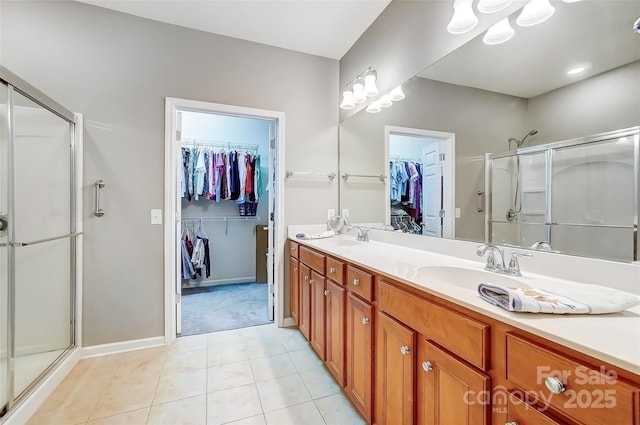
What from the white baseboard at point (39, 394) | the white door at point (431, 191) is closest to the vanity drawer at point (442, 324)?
the white door at point (431, 191)

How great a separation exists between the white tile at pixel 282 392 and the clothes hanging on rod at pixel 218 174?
243cm

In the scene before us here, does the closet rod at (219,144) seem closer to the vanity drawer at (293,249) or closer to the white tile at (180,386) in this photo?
the vanity drawer at (293,249)

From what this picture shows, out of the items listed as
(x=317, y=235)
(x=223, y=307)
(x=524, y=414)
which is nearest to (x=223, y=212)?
(x=223, y=307)

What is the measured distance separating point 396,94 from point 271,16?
117cm

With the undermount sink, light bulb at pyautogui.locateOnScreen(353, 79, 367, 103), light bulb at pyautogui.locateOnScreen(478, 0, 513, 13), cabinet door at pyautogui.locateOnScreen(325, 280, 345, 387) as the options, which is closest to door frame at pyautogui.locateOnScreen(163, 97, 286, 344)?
light bulb at pyautogui.locateOnScreen(353, 79, 367, 103)

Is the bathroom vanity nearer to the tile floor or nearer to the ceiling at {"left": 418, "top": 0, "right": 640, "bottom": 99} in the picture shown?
the tile floor

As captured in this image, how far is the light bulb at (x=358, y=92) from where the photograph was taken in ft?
7.68

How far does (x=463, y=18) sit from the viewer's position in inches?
54.7

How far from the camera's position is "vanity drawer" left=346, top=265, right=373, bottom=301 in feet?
4.37

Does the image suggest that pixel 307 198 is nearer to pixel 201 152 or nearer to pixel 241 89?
pixel 241 89

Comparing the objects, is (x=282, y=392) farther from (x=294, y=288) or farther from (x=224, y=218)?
(x=224, y=218)

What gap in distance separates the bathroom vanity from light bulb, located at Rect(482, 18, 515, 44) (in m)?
1.09

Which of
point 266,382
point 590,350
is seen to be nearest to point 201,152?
point 266,382

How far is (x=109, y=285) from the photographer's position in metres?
2.13
